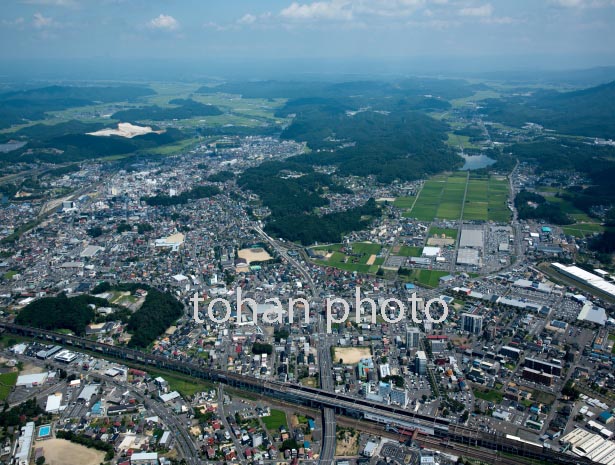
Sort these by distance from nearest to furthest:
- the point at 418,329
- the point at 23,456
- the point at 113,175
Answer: the point at 23,456 → the point at 418,329 → the point at 113,175

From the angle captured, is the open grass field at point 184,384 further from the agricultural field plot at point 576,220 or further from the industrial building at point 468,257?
the agricultural field plot at point 576,220

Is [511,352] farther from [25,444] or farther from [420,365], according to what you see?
[25,444]

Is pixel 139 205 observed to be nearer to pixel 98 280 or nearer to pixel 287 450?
pixel 98 280

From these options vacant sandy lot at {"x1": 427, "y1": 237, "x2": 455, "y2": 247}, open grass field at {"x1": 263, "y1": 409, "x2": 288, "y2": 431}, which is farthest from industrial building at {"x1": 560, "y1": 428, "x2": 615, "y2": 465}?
vacant sandy lot at {"x1": 427, "y1": 237, "x2": 455, "y2": 247}

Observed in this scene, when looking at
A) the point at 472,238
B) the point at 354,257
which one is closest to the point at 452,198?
the point at 472,238

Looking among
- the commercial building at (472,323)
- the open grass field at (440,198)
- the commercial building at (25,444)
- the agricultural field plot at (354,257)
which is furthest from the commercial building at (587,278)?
the commercial building at (25,444)

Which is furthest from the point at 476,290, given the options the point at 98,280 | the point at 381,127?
the point at 381,127

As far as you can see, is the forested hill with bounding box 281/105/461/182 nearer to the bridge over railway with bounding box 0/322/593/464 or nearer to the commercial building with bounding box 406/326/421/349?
the commercial building with bounding box 406/326/421/349

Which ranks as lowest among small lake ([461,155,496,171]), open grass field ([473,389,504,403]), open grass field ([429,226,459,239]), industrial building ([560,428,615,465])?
small lake ([461,155,496,171])
